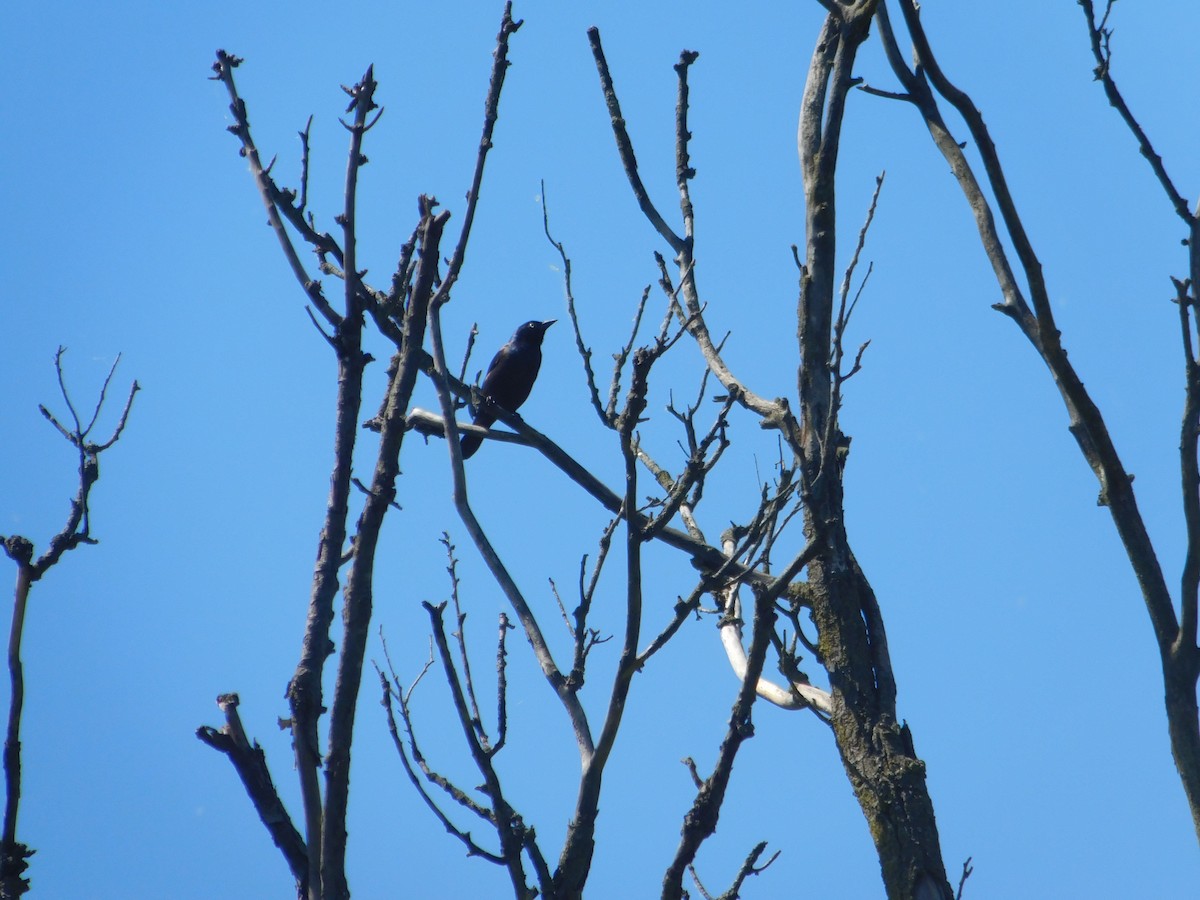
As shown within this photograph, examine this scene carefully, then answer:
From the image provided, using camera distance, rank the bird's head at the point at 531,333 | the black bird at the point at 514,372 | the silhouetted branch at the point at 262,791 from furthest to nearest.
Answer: the bird's head at the point at 531,333 < the black bird at the point at 514,372 < the silhouetted branch at the point at 262,791

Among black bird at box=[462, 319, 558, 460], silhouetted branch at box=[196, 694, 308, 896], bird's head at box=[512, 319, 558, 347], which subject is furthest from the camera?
bird's head at box=[512, 319, 558, 347]

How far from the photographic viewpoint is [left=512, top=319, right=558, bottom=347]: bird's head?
844 centimetres

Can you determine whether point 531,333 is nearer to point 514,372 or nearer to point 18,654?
point 514,372

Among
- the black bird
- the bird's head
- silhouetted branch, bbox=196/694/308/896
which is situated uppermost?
the bird's head

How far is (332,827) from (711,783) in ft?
2.97

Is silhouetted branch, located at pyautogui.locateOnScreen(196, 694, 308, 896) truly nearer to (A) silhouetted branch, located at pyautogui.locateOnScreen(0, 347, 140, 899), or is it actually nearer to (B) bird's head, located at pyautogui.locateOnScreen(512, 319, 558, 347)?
(A) silhouetted branch, located at pyautogui.locateOnScreen(0, 347, 140, 899)

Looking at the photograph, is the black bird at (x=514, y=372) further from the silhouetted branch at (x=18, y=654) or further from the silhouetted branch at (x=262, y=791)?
the silhouetted branch at (x=262, y=791)

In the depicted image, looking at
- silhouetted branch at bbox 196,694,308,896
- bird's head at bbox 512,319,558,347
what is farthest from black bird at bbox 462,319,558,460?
silhouetted branch at bbox 196,694,308,896

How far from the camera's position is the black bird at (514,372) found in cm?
815

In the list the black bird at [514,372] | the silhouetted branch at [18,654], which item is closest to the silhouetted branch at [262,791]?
the silhouetted branch at [18,654]

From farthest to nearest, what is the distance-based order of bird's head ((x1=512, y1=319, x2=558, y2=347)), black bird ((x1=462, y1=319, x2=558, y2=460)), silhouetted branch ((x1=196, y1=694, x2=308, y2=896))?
bird's head ((x1=512, y1=319, x2=558, y2=347)), black bird ((x1=462, y1=319, x2=558, y2=460)), silhouetted branch ((x1=196, y1=694, x2=308, y2=896))

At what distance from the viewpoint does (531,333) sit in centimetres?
846

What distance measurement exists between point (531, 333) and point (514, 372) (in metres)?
0.46

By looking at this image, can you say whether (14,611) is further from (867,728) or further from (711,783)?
(867,728)
